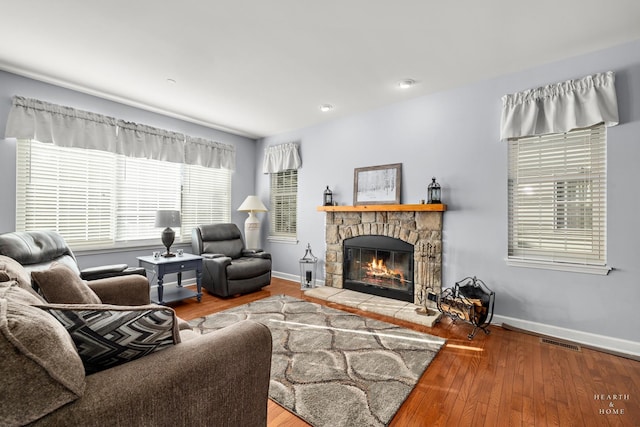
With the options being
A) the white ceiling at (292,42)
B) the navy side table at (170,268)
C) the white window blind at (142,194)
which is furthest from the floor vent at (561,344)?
the white window blind at (142,194)

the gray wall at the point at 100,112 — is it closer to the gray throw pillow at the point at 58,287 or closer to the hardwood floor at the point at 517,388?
the gray throw pillow at the point at 58,287

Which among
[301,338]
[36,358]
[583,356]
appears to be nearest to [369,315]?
[301,338]

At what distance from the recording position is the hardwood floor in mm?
1668

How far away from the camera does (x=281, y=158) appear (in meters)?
5.04

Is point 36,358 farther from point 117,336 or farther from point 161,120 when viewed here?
point 161,120

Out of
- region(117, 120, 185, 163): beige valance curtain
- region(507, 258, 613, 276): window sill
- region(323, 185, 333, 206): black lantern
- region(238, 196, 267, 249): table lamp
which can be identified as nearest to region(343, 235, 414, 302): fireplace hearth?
region(323, 185, 333, 206): black lantern

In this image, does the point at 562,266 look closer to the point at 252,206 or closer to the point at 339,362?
the point at 339,362

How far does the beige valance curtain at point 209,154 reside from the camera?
4.52m

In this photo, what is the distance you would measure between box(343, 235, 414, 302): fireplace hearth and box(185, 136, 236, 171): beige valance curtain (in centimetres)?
247

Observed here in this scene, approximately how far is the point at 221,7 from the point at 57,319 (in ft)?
7.13

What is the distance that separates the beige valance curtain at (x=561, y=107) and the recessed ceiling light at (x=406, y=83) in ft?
3.12

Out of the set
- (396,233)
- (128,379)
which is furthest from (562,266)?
(128,379)

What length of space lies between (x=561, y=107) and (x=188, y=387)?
3.57m

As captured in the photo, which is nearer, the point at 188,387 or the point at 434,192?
the point at 188,387
